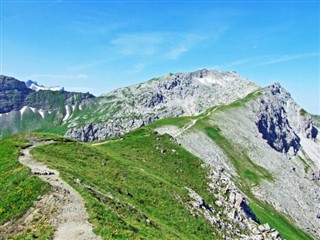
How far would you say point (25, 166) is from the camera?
49.4 meters

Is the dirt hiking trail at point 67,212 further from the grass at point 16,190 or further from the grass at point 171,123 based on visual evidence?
the grass at point 171,123

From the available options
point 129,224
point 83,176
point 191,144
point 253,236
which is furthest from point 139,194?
point 191,144

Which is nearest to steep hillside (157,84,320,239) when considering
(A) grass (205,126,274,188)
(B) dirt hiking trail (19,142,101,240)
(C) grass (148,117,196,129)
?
(A) grass (205,126,274,188)

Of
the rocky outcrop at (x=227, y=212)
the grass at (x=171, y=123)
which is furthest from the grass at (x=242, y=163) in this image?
the rocky outcrop at (x=227, y=212)

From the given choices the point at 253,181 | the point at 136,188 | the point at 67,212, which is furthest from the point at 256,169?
the point at 67,212

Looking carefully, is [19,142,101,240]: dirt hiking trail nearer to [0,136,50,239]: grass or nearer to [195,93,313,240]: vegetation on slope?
[0,136,50,239]: grass

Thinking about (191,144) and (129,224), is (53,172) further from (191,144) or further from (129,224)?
(191,144)

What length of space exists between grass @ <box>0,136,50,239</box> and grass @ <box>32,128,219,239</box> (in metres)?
4.27

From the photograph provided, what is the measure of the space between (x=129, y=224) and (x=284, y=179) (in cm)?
14268

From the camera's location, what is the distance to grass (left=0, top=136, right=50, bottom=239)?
37812 mm

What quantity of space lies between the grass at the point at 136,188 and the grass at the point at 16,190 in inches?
168

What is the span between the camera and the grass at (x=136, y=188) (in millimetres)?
37562

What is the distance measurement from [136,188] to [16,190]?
2108cm

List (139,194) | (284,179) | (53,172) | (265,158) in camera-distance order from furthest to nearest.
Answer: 1. (265,158)
2. (284,179)
3. (139,194)
4. (53,172)
